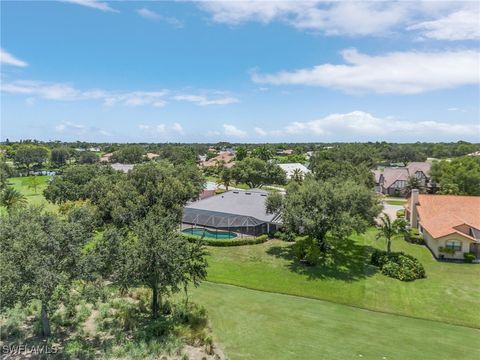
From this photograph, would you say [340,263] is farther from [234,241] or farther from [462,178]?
[462,178]

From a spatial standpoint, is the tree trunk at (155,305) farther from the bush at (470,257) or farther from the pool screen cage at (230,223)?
the bush at (470,257)

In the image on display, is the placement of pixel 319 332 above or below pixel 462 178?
below

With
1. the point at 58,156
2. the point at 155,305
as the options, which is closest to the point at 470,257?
the point at 155,305

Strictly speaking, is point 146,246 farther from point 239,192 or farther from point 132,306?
point 239,192

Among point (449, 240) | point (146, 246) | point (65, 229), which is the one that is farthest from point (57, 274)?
→ point (449, 240)

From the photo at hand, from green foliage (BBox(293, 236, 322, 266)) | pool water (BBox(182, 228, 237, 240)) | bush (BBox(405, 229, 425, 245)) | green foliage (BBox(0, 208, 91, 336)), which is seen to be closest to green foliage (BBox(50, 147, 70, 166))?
pool water (BBox(182, 228, 237, 240))

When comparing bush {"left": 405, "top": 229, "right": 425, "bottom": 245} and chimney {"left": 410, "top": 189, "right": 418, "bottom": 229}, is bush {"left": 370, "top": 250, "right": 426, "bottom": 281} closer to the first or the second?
bush {"left": 405, "top": 229, "right": 425, "bottom": 245}
